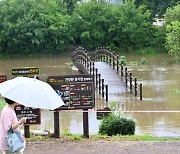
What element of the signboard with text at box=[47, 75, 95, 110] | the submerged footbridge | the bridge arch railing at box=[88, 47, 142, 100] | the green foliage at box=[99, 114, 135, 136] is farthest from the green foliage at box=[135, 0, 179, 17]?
the signboard with text at box=[47, 75, 95, 110]

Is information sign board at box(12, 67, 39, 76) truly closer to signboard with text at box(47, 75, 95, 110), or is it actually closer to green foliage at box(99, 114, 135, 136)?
signboard with text at box(47, 75, 95, 110)

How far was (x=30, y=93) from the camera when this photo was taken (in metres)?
6.30

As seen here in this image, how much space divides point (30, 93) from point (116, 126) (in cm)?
390

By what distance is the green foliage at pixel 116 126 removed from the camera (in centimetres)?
981

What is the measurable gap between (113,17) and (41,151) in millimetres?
42124

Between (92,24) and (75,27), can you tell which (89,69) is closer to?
(75,27)

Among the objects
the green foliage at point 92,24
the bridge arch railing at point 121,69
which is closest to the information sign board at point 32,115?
the bridge arch railing at point 121,69

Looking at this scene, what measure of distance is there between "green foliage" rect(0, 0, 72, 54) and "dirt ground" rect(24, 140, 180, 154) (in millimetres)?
36784

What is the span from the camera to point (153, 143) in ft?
29.2

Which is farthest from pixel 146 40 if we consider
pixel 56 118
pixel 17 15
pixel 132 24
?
pixel 56 118

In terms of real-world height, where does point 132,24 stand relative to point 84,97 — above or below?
above

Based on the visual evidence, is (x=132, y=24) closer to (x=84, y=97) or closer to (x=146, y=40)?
(x=146, y=40)

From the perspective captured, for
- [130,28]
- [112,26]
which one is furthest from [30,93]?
[112,26]

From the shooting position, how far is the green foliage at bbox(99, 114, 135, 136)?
9812 mm
